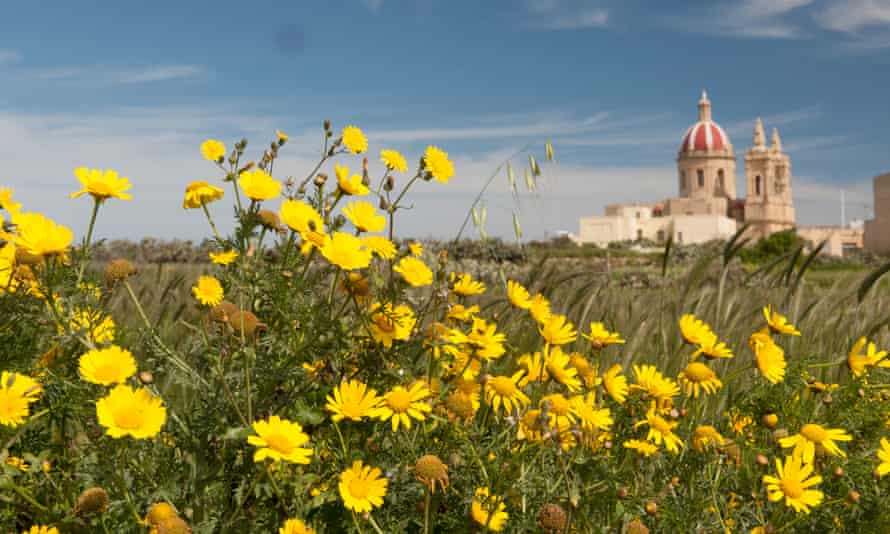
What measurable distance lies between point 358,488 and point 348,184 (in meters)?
0.74

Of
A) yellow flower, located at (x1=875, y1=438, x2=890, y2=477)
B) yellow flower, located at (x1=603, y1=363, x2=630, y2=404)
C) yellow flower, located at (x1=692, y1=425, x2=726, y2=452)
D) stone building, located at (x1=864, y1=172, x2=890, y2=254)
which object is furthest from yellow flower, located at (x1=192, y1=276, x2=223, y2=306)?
stone building, located at (x1=864, y1=172, x2=890, y2=254)

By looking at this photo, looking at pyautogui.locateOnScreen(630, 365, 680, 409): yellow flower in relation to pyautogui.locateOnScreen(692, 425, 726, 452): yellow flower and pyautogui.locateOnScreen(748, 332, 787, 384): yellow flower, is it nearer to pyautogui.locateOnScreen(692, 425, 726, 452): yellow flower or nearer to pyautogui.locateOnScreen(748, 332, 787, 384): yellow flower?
pyautogui.locateOnScreen(692, 425, 726, 452): yellow flower

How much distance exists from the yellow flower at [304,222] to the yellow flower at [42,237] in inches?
17.0

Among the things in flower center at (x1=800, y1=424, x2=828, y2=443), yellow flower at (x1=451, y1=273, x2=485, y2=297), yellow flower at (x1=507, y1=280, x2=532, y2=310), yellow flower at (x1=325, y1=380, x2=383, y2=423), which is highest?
yellow flower at (x1=451, y1=273, x2=485, y2=297)

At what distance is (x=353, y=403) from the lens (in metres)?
1.57

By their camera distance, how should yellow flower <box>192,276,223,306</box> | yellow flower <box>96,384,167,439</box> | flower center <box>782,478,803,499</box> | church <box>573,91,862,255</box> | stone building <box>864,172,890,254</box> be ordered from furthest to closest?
church <box>573,91,862,255</box>
stone building <box>864,172,890,254</box>
yellow flower <box>192,276,223,306</box>
flower center <box>782,478,803,499</box>
yellow flower <box>96,384,167,439</box>

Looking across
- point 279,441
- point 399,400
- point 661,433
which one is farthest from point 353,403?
point 661,433

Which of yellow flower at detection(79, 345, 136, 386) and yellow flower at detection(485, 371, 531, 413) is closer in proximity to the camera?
yellow flower at detection(79, 345, 136, 386)

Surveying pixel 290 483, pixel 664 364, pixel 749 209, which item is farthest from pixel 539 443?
pixel 749 209

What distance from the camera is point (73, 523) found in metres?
1.53

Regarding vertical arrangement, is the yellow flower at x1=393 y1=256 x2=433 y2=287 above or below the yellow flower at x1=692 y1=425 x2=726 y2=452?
above

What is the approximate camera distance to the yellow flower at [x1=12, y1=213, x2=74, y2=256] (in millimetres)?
1582

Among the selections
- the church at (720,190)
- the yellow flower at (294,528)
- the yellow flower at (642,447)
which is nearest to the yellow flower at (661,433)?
the yellow flower at (642,447)

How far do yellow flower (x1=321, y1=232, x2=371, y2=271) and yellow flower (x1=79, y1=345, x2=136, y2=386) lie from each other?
1.37 feet
